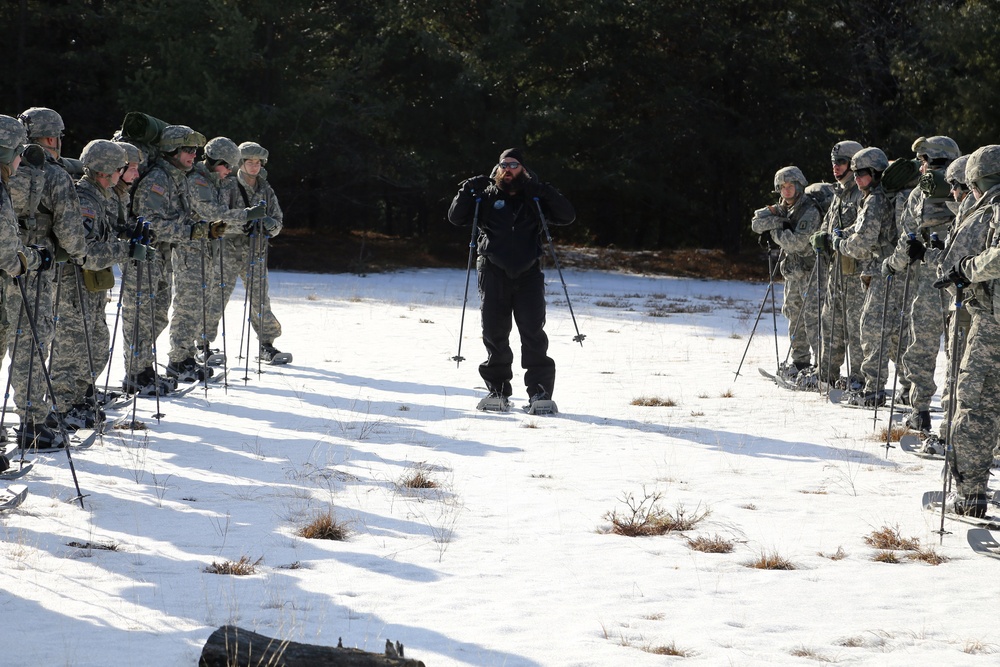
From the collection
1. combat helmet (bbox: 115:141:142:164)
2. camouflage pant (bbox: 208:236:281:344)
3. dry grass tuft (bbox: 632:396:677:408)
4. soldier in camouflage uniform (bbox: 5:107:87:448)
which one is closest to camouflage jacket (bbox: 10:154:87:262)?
soldier in camouflage uniform (bbox: 5:107:87:448)

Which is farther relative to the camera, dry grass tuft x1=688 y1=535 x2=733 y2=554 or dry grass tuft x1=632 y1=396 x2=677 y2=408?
dry grass tuft x1=632 y1=396 x2=677 y2=408

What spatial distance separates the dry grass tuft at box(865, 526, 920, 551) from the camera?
21.2 ft

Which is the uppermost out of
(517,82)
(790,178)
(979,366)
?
(517,82)

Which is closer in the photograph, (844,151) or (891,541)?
(891,541)

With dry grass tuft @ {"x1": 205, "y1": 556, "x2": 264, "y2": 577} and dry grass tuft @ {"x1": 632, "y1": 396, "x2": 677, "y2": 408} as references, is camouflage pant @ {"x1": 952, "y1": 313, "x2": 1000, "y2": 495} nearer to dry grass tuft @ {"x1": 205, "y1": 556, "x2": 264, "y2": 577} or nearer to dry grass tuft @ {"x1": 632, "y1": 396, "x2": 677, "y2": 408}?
dry grass tuft @ {"x1": 205, "y1": 556, "x2": 264, "y2": 577}

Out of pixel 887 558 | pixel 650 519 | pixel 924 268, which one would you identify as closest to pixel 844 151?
pixel 924 268

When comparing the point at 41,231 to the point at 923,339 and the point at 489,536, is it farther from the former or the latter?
the point at 923,339

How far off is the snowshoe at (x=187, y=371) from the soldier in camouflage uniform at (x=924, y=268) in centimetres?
675

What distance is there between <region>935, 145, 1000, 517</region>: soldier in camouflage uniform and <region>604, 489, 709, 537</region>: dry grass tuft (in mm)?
1608

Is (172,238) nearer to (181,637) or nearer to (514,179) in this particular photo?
(514,179)

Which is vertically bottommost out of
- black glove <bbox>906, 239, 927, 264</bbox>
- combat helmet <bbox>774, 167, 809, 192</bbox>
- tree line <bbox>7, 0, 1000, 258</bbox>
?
black glove <bbox>906, 239, 927, 264</bbox>

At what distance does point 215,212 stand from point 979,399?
7.86 m

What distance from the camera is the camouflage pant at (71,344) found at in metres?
8.84

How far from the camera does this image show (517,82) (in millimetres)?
33062
